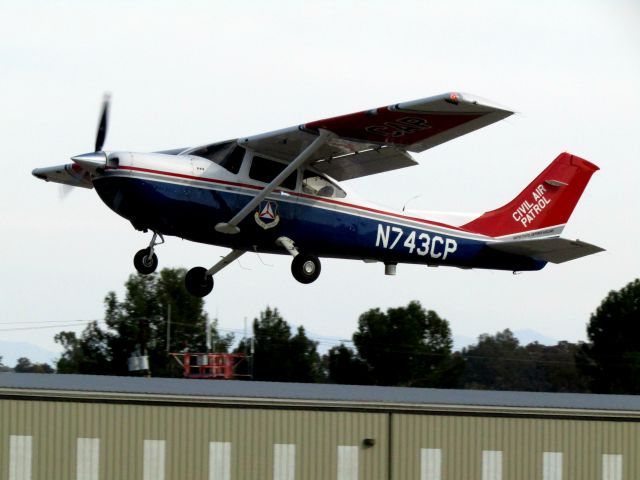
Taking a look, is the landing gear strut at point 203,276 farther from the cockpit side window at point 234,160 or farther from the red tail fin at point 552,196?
the red tail fin at point 552,196

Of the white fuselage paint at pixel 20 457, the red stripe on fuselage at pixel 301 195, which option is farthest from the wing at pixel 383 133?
the white fuselage paint at pixel 20 457

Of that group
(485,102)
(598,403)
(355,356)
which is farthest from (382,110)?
(355,356)

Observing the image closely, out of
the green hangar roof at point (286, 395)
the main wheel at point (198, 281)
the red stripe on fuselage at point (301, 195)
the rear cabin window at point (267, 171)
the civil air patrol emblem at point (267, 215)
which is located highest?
the rear cabin window at point (267, 171)

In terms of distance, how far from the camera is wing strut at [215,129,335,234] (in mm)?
20933

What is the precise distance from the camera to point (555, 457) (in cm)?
2055

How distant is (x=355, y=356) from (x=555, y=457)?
187ft

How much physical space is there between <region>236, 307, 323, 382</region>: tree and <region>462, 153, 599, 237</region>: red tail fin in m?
44.4

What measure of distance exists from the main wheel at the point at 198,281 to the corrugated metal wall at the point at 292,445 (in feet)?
13.6

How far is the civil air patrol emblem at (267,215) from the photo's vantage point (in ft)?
69.8

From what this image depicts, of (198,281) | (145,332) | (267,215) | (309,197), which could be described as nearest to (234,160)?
(267,215)

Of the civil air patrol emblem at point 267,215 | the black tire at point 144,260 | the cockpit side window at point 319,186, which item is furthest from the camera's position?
the cockpit side window at point 319,186

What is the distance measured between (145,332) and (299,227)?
48.9 m

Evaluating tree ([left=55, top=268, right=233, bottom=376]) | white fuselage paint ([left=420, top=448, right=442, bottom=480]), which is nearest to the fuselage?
white fuselage paint ([left=420, top=448, right=442, bottom=480])

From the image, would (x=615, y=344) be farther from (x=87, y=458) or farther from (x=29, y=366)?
(x=87, y=458)
